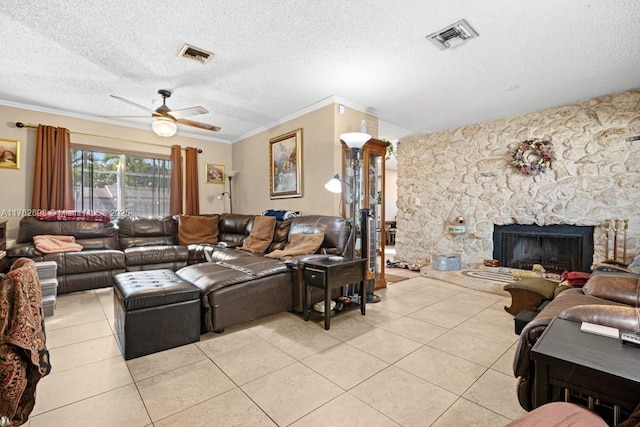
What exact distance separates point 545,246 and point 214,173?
19.4 ft

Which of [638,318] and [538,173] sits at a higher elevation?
[538,173]

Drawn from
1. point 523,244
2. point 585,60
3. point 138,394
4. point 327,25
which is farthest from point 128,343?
point 523,244

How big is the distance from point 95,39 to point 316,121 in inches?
96.6

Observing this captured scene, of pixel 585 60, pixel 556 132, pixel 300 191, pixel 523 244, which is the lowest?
pixel 523 244

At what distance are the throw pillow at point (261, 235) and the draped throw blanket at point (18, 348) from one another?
2.75m

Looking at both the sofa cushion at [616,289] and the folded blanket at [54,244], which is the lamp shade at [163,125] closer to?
the folded blanket at [54,244]

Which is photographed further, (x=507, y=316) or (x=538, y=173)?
(x=538, y=173)

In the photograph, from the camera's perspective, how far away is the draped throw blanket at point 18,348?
1.01m

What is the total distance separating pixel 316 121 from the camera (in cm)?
406

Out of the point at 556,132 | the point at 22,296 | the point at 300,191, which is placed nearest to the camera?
the point at 22,296

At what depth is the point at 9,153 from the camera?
409cm

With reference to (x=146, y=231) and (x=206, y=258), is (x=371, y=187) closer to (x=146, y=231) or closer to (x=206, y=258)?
(x=206, y=258)

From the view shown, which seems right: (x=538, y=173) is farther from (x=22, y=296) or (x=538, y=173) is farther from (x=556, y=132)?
(x=22, y=296)

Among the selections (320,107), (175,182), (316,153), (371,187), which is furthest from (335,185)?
(175,182)
